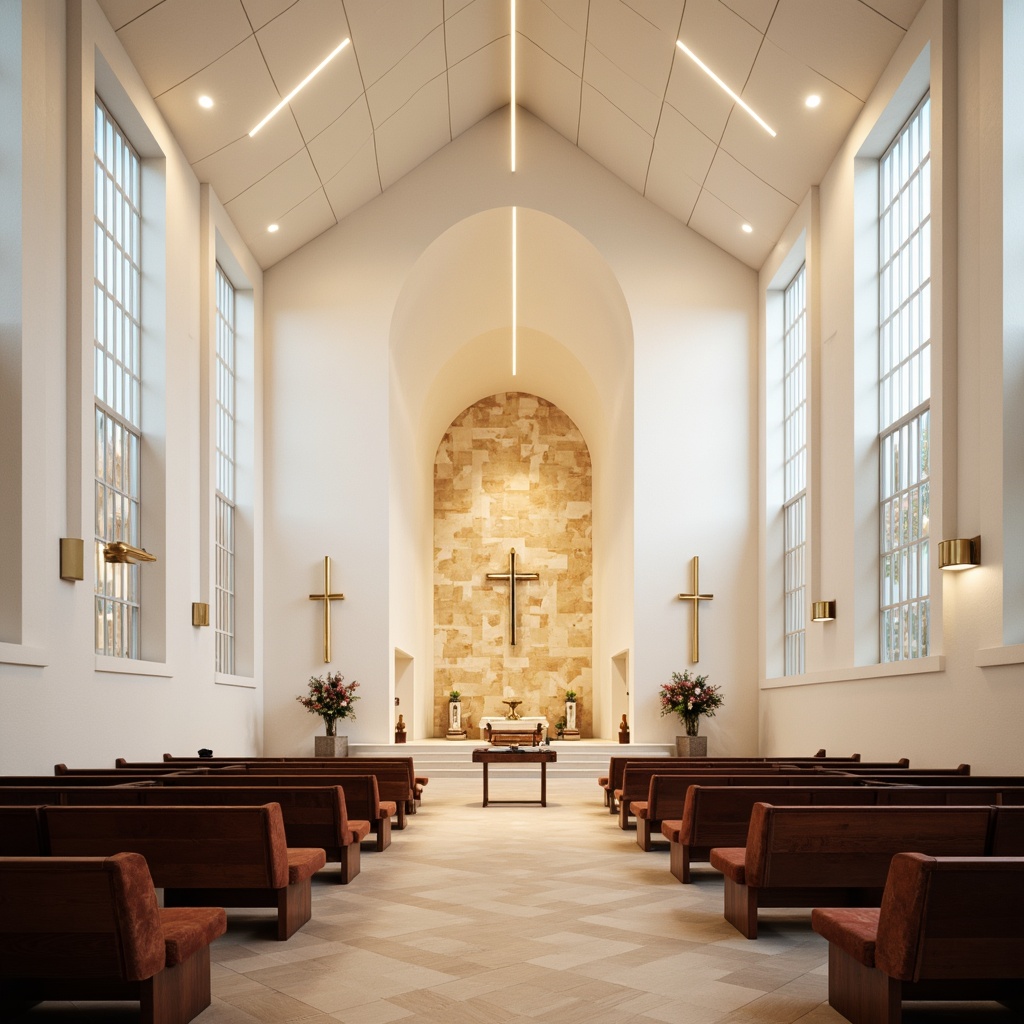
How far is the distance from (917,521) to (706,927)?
5.21m

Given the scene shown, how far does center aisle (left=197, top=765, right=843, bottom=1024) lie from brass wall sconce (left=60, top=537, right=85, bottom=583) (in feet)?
8.84

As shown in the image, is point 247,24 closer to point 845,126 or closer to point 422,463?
point 845,126

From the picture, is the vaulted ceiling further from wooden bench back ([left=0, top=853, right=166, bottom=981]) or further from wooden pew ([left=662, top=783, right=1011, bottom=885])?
wooden bench back ([left=0, top=853, right=166, bottom=981])

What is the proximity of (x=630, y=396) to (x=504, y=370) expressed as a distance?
5077mm

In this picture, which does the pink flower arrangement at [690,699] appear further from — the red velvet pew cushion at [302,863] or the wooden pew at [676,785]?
the red velvet pew cushion at [302,863]

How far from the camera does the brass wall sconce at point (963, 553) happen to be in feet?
23.5

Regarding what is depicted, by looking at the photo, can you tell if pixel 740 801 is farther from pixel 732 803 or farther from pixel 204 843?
pixel 204 843

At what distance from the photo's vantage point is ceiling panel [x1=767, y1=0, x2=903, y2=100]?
8766 mm

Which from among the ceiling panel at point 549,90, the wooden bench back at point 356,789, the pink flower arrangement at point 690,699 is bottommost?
the pink flower arrangement at point 690,699

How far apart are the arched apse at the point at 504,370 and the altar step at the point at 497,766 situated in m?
1.48

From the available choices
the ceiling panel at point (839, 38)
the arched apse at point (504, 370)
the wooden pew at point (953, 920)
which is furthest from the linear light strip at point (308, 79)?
the wooden pew at point (953, 920)

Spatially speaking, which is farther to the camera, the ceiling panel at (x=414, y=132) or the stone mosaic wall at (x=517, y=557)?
the stone mosaic wall at (x=517, y=557)

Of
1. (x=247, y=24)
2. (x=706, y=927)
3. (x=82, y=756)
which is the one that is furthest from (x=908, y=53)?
(x=82, y=756)

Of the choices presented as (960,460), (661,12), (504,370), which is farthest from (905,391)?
(504,370)
